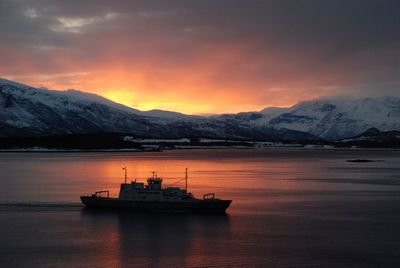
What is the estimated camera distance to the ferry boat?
64250 mm

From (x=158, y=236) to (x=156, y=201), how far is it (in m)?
15.3

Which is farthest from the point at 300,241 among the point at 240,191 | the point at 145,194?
the point at 240,191

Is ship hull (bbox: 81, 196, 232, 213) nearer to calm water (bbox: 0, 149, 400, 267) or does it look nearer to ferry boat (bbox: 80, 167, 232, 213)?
ferry boat (bbox: 80, 167, 232, 213)

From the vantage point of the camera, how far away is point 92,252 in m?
43.2

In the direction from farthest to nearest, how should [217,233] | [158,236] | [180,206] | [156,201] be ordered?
[156,201]
[180,206]
[217,233]
[158,236]

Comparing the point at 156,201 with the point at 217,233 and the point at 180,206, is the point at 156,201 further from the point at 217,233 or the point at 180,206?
the point at 217,233

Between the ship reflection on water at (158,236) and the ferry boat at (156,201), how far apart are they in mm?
1687

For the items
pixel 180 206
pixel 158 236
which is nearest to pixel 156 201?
pixel 180 206

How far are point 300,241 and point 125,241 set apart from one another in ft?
45.9

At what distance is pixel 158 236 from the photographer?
4972 cm

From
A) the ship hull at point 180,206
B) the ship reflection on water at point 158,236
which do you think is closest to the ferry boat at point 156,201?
the ship hull at point 180,206

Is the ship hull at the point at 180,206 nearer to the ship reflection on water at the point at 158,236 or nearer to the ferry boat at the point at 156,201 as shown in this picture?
the ferry boat at the point at 156,201

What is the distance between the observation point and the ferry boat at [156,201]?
6425 cm

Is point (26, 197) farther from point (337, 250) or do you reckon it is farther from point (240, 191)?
point (337, 250)
